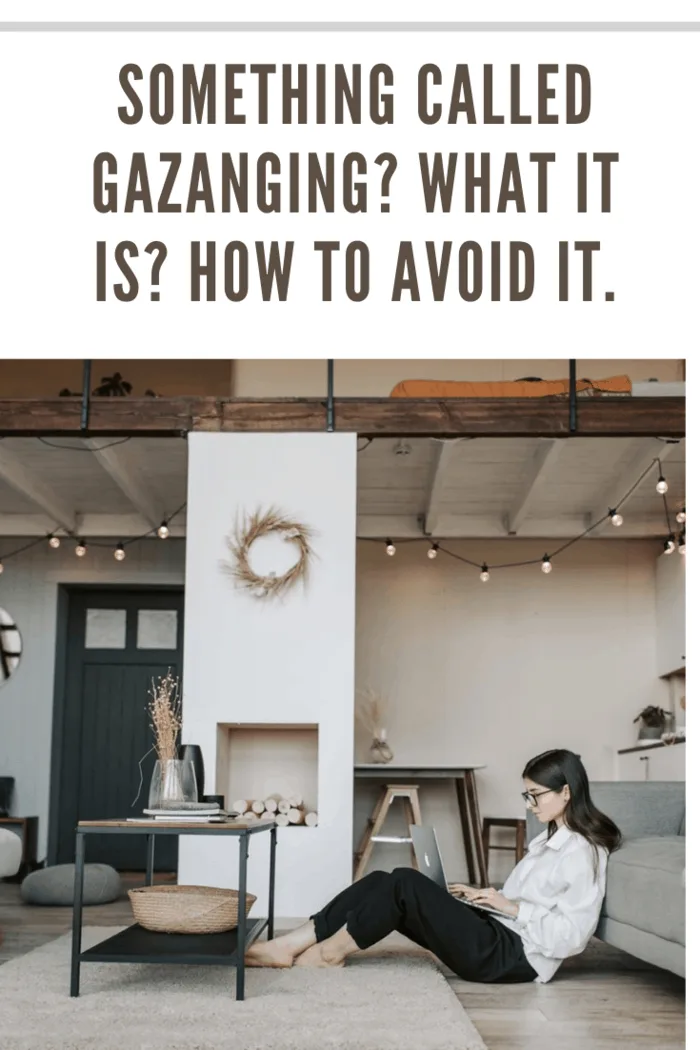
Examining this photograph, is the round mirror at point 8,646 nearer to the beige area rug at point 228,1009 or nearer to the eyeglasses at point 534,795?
the beige area rug at point 228,1009

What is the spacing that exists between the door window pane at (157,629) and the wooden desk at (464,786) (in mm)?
2172

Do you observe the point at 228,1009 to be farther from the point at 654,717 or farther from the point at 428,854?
the point at 654,717

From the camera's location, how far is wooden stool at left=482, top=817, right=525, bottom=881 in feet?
26.7

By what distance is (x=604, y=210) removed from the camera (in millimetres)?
2088

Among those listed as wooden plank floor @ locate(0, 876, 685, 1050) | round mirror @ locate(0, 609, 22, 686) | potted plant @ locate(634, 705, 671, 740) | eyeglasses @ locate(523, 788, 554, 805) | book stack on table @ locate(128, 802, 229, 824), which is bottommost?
wooden plank floor @ locate(0, 876, 685, 1050)

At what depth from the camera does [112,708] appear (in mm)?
9477

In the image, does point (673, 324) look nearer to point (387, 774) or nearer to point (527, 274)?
point (527, 274)

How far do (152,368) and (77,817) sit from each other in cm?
400

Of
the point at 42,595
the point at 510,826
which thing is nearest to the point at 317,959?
the point at 510,826

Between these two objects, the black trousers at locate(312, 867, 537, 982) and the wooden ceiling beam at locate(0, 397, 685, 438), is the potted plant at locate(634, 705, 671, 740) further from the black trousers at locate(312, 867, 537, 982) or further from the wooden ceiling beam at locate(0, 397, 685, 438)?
the black trousers at locate(312, 867, 537, 982)

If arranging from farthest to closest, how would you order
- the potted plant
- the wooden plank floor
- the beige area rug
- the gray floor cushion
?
the potted plant, the gray floor cushion, the wooden plank floor, the beige area rug

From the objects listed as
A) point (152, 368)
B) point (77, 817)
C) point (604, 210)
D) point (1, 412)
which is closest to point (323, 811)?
point (1, 412)

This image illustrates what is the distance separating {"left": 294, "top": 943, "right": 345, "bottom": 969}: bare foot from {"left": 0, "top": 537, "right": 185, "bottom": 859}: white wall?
530 cm

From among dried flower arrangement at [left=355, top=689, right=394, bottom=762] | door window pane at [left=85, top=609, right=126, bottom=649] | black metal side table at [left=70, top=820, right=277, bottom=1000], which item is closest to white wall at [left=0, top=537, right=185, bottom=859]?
door window pane at [left=85, top=609, right=126, bottom=649]
